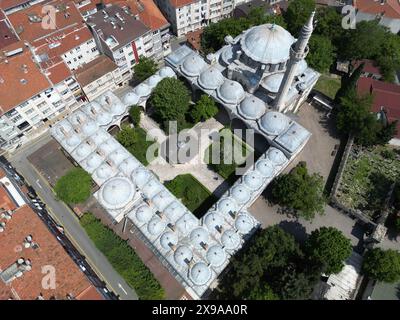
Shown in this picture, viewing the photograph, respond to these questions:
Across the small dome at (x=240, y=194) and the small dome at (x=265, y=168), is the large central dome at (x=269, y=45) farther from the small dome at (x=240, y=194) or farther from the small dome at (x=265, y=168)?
the small dome at (x=240, y=194)

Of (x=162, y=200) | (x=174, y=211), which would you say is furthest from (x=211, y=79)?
(x=174, y=211)

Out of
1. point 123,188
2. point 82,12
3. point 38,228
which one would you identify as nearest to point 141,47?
point 82,12

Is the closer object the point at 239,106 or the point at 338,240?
the point at 338,240

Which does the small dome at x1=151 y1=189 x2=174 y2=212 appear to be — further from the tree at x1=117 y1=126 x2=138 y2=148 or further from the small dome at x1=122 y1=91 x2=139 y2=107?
the small dome at x1=122 y1=91 x2=139 y2=107

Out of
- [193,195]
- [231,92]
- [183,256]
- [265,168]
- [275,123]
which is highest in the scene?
[231,92]

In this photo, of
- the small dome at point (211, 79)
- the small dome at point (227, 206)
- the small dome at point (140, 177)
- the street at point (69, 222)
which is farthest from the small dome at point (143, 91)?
the small dome at point (227, 206)

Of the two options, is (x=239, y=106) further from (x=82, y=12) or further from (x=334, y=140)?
(x=82, y=12)

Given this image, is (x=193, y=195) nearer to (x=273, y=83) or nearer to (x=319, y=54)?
(x=273, y=83)
